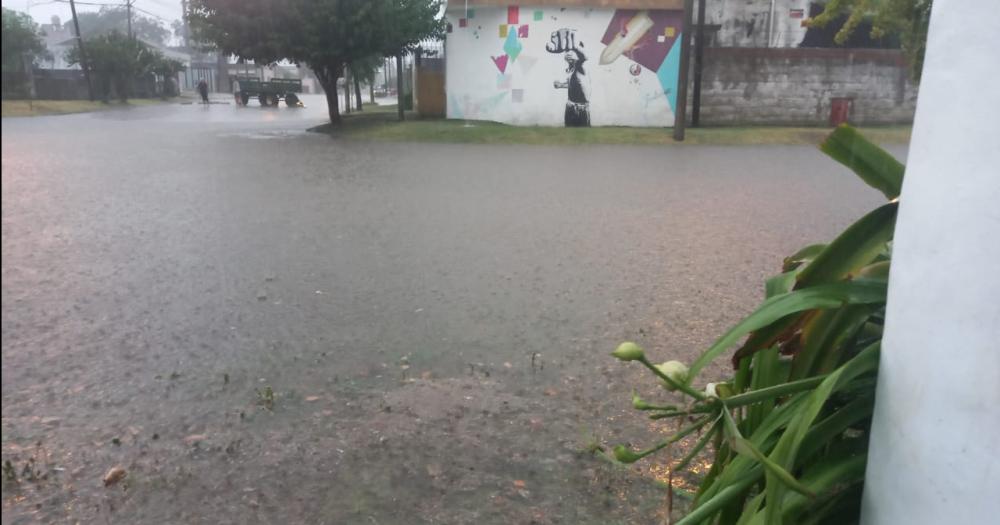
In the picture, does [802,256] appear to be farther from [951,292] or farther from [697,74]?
[697,74]

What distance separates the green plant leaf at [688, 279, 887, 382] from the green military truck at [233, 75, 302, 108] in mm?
4584

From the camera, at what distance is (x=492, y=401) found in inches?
129

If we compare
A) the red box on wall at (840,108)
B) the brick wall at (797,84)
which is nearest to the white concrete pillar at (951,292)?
the brick wall at (797,84)

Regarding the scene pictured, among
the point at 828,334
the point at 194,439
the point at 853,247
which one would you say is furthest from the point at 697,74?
the point at 828,334

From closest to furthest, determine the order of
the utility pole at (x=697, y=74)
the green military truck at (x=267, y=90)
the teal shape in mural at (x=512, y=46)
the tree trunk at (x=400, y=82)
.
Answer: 1. the green military truck at (x=267, y=90)
2. the utility pole at (x=697, y=74)
3. the teal shape in mural at (x=512, y=46)
4. the tree trunk at (x=400, y=82)

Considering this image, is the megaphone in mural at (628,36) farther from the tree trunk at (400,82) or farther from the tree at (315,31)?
the tree trunk at (400,82)

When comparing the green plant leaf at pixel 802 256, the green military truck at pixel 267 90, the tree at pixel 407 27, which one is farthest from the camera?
the tree at pixel 407 27

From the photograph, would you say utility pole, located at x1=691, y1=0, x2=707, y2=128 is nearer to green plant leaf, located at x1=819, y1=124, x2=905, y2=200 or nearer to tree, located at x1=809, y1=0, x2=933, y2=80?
tree, located at x1=809, y1=0, x2=933, y2=80

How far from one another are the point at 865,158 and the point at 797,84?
20.8 meters

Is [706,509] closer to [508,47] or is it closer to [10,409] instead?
[10,409]

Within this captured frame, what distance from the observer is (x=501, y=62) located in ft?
69.4

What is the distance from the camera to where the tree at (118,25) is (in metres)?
1.50

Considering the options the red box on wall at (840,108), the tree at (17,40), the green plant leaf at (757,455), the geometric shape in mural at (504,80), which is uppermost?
the tree at (17,40)

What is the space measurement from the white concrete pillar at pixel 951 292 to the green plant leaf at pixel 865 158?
0.43 meters
